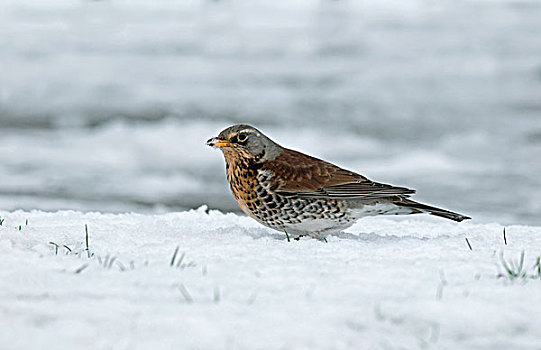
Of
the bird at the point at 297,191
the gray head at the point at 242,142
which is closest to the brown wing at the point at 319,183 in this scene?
the bird at the point at 297,191

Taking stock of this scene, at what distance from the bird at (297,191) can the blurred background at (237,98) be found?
4321mm

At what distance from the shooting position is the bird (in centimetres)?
557

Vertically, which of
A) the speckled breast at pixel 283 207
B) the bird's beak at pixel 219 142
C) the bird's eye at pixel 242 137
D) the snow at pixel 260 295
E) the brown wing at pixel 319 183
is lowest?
the snow at pixel 260 295

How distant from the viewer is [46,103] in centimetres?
1836

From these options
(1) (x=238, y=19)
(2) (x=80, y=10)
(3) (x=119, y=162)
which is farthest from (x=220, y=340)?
(2) (x=80, y=10)

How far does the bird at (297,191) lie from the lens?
5.57 metres

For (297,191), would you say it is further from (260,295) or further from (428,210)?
(260,295)

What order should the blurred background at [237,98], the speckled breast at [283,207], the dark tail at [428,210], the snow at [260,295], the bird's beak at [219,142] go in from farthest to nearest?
1. the blurred background at [237,98]
2. the dark tail at [428,210]
3. the bird's beak at [219,142]
4. the speckled breast at [283,207]
5. the snow at [260,295]

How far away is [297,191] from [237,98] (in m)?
12.2

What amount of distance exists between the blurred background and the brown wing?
4.42 meters

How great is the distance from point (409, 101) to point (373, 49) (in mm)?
2740

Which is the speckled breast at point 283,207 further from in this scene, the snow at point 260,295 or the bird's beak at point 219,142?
the snow at point 260,295

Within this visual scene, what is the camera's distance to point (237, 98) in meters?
17.7

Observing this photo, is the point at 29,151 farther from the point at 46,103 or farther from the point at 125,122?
the point at 46,103
